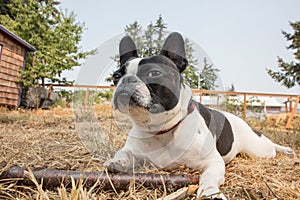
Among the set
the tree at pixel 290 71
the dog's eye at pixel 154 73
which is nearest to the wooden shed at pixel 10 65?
the dog's eye at pixel 154 73

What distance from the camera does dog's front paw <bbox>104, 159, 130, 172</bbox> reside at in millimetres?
1247

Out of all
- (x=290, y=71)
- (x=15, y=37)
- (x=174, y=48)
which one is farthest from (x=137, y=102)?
(x=290, y=71)

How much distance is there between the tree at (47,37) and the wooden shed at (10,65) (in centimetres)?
186

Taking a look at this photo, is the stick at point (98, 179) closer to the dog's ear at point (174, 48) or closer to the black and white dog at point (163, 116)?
the black and white dog at point (163, 116)

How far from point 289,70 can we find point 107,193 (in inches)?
686

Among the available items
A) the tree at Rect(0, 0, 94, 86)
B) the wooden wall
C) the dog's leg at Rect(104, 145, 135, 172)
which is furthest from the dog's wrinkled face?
the tree at Rect(0, 0, 94, 86)

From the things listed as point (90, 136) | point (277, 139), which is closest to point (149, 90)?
point (90, 136)

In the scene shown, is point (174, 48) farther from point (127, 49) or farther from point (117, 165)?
point (117, 165)

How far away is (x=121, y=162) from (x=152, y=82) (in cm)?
46

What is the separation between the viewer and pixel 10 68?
8.16m

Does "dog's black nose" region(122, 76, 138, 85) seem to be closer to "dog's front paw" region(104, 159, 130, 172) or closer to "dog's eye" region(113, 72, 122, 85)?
"dog's eye" region(113, 72, 122, 85)

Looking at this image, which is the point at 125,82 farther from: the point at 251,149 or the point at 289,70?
the point at 289,70

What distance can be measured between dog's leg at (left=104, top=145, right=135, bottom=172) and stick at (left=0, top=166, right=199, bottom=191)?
8 cm

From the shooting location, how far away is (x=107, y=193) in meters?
1.10
